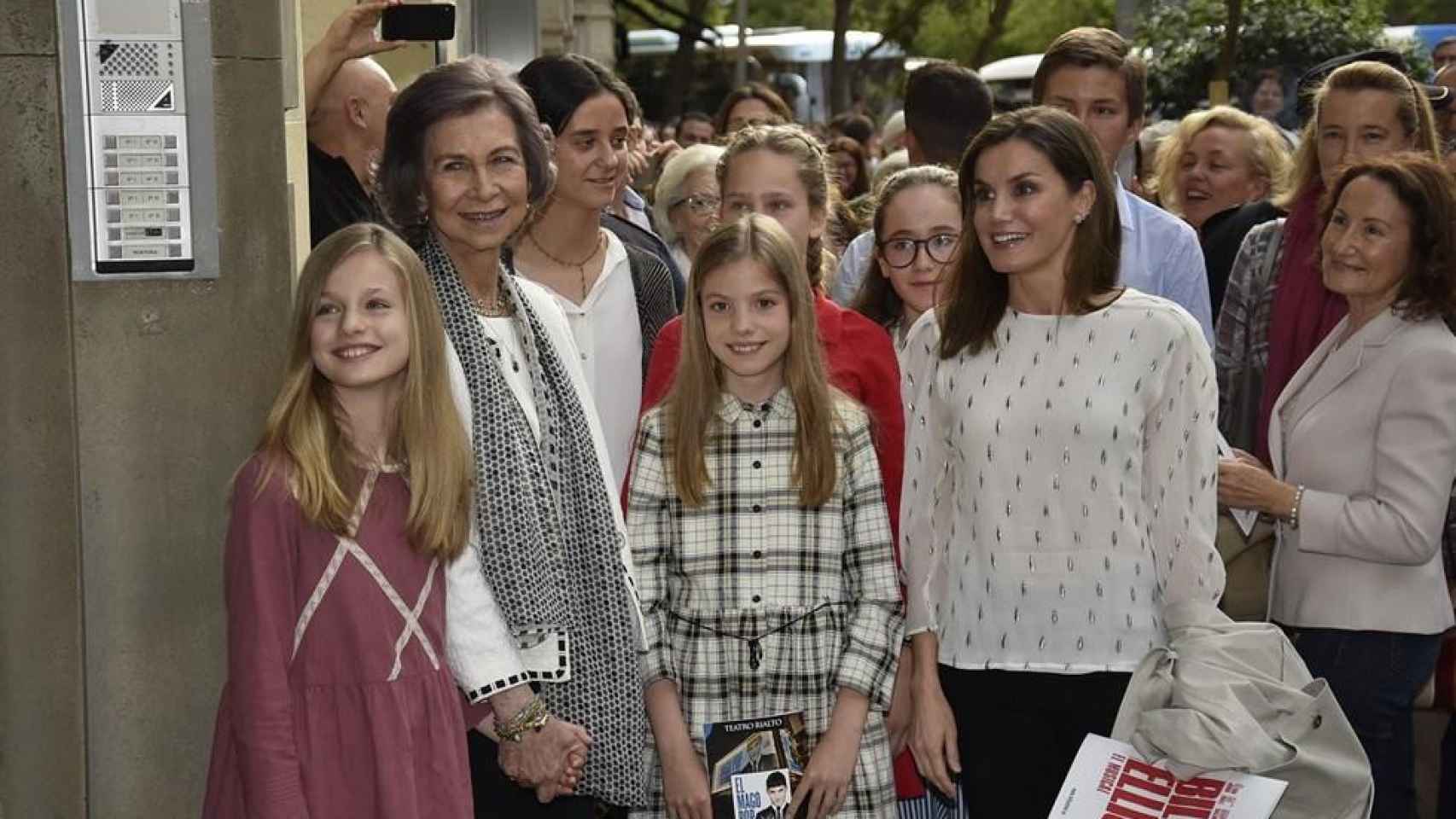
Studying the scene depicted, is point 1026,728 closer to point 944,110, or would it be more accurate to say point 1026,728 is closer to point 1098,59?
point 1098,59

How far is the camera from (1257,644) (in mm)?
4422

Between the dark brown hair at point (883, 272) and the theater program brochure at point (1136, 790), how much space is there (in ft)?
5.33

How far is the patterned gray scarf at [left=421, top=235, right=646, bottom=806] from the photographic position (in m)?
4.17

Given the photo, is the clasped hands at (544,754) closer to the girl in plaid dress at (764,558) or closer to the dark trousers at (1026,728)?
the girl in plaid dress at (764,558)

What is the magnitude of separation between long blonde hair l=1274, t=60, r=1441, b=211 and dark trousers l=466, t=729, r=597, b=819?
3303mm

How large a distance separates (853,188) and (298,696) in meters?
8.88

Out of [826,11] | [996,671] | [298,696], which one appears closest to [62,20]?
[298,696]

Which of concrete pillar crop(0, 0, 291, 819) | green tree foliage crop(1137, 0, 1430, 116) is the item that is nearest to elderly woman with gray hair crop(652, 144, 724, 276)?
concrete pillar crop(0, 0, 291, 819)

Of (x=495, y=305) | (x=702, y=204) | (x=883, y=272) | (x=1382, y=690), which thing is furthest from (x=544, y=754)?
(x=702, y=204)

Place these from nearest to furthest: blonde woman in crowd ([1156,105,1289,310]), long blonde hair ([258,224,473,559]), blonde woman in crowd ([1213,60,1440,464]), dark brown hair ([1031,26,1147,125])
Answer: long blonde hair ([258,224,473,559]) < blonde woman in crowd ([1213,60,1440,464]) < dark brown hair ([1031,26,1147,125]) < blonde woman in crowd ([1156,105,1289,310])

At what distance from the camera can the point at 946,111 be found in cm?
700

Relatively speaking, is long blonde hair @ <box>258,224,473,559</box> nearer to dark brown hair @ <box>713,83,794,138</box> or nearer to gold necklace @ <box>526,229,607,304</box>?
gold necklace @ <box>526,229,607,304</box>

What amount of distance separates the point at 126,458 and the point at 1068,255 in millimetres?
2204

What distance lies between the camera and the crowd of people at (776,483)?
13.1ft
